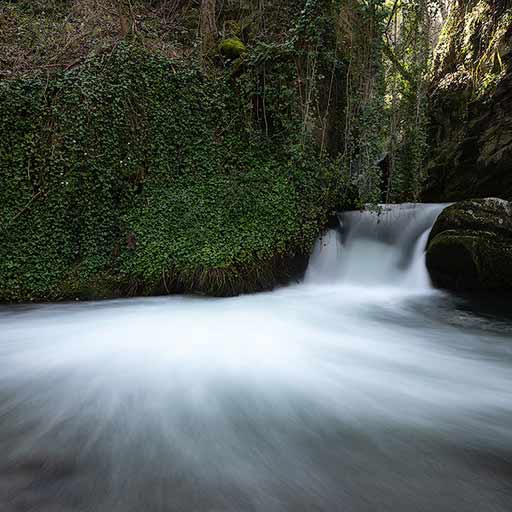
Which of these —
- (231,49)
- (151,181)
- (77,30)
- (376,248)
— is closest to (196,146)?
(151,181)

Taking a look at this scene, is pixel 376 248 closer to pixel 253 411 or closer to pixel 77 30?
pixel 253 411

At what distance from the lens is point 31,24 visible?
336 inches

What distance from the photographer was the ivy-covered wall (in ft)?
19.0

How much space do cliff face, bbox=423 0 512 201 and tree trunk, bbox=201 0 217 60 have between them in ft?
20.1

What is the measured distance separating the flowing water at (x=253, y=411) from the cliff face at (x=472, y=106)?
4535mm

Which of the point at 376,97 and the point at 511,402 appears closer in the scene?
the point at 511,402

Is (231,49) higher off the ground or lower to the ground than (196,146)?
higher

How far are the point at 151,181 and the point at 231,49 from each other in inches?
122

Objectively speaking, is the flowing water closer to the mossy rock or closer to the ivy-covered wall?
the ivy-covered wall

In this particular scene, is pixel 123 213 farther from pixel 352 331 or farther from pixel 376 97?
pixel 376 97

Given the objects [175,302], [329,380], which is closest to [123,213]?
[175,302]

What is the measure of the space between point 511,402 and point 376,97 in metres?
5.91

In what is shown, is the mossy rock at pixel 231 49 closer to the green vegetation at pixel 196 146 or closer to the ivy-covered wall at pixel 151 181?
the green vegetation at pixel 196 146

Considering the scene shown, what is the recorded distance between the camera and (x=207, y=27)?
7973 mm
